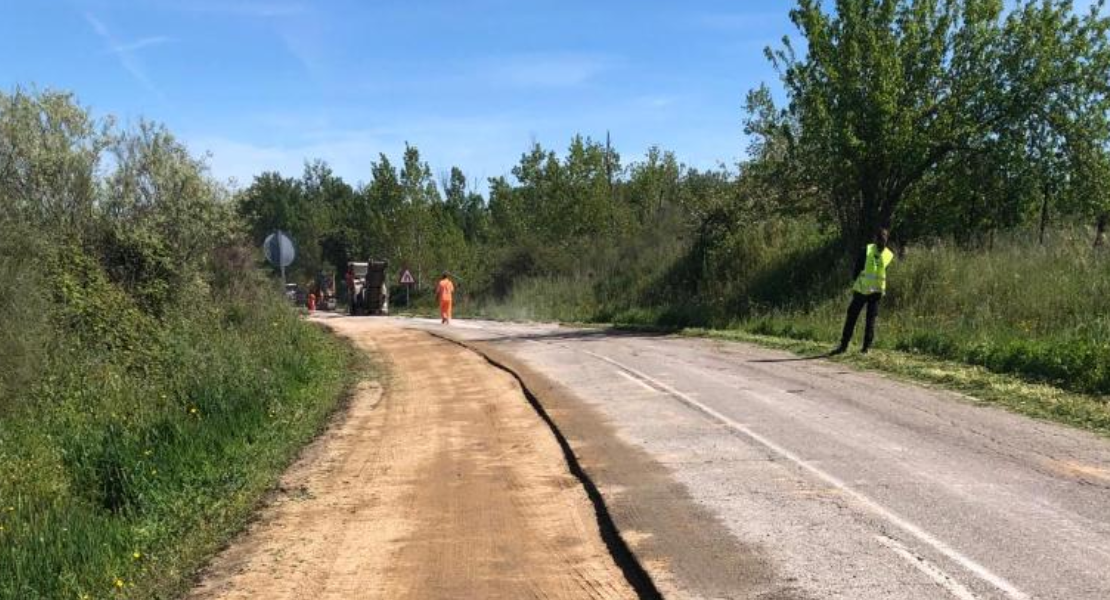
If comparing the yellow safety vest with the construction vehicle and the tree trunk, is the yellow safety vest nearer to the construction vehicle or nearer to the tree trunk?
the tree trunk

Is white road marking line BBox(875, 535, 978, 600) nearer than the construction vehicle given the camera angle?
Yes

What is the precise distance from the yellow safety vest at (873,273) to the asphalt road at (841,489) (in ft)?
11.2

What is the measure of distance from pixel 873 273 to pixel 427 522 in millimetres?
11083

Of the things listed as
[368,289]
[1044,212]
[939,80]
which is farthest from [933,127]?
[368,289]

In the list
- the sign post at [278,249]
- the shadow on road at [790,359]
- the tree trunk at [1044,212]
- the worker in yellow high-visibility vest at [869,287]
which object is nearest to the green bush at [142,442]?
the sign post at [278,249]

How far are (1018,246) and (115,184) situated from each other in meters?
20.8

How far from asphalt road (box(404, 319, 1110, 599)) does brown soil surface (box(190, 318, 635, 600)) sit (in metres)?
0.40

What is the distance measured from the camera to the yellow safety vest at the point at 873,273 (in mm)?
15484

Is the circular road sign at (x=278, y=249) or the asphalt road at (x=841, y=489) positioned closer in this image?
the asphalt road at (x=841, y=489)

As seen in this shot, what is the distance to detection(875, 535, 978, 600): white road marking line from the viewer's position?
480 centimetres

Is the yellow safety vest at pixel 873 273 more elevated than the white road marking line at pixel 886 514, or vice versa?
the yellow safety vest at pixel 873 273

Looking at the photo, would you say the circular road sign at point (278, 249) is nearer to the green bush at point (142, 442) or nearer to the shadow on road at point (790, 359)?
the green bush at point (142, 442)

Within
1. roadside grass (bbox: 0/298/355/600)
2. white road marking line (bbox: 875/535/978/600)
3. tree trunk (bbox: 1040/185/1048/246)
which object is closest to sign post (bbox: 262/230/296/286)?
roadside grass (bbox: 0/298/355/600)

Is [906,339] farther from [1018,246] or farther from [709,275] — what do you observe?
[709,275]
